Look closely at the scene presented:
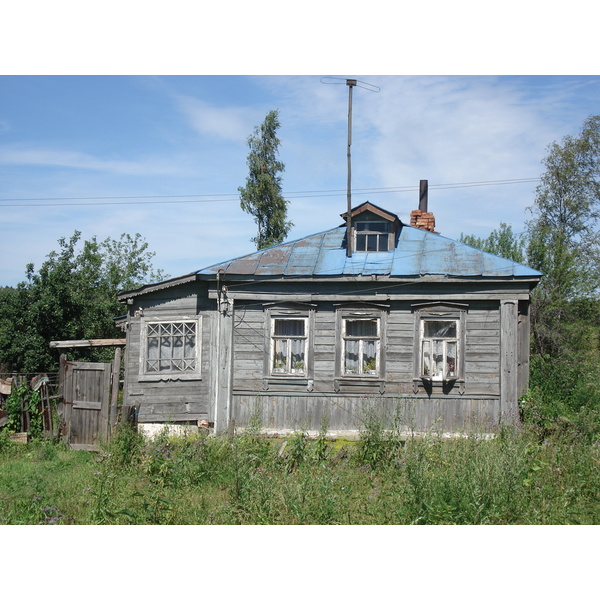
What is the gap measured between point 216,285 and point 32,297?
6.59 metres

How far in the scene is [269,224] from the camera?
→ 23641 millimetres

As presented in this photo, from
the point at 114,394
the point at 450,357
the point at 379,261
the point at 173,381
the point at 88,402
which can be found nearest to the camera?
the point at 114,394

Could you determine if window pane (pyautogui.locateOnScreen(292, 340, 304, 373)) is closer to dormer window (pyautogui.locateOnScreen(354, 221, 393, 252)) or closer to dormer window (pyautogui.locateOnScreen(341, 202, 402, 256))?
dormer window (pyautogui.locateOnScreen(341, 202, 402, 256))

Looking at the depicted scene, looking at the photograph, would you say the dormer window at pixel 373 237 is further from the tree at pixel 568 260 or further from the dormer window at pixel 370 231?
the tree at pixel 568 260

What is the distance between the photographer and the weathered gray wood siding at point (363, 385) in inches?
460

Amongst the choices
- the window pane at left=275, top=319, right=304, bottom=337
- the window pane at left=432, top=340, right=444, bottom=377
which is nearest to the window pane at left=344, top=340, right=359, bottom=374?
the window pane at left=275, top=319, right=304, bottom=337

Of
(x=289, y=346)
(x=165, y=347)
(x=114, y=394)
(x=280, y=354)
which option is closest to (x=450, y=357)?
(x=289, y=346)

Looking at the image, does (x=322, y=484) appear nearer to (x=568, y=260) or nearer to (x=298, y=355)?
(x=298, y=355)

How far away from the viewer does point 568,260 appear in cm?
1759

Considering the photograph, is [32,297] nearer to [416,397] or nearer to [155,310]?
[155,310]

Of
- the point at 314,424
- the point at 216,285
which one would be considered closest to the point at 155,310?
the point at 216,285

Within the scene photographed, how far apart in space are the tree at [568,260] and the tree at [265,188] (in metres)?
10.2

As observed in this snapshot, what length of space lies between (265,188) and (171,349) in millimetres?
11996

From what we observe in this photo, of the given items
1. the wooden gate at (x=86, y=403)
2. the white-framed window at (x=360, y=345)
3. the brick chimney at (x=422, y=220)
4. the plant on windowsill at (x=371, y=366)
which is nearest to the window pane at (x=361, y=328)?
the white-framed window at (x=360, y=345)
